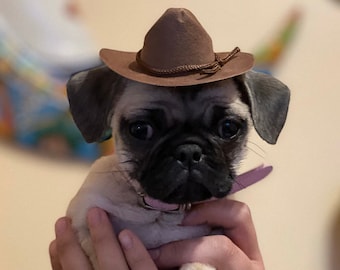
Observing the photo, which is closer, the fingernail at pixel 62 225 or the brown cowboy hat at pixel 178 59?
the brown cowboy hat at pixel 178 59

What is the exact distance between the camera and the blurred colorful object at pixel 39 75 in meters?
1.61

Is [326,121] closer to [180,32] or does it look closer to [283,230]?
[283,230]

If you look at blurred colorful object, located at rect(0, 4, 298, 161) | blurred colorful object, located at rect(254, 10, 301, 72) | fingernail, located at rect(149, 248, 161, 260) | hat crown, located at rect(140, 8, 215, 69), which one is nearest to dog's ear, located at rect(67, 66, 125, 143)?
hat crown, located at rect(140, 8, 215, 69)

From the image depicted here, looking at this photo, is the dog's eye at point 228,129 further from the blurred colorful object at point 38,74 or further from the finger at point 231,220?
the blurred colorful object at point 38,74

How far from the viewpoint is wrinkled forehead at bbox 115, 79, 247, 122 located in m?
1.02

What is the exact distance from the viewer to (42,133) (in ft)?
5.40

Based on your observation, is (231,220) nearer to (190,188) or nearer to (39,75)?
(190,188)

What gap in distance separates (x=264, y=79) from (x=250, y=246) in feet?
1.12

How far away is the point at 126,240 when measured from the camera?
3.47 ft

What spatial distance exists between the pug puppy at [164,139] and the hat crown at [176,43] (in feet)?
0.19

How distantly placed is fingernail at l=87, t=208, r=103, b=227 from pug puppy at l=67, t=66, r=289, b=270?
A: 0.09 ft

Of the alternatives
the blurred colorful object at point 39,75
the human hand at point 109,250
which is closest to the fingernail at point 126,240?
the human hand at point 109,250

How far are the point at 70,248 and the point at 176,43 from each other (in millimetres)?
419

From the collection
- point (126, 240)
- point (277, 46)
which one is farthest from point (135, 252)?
point (277, 46)
